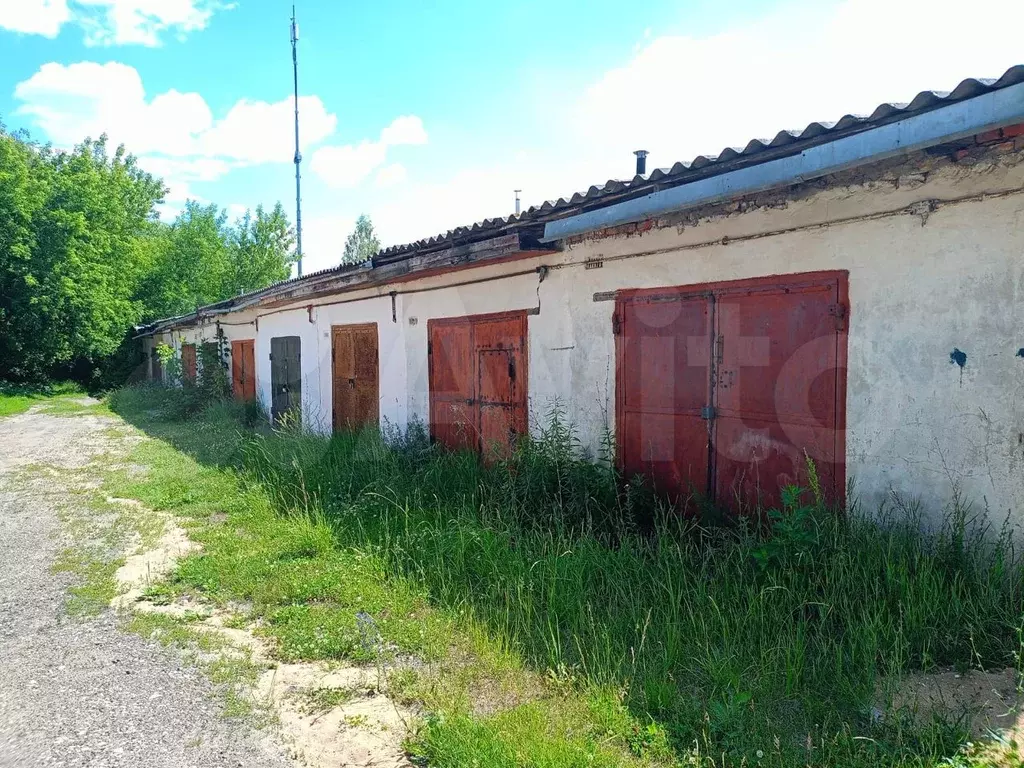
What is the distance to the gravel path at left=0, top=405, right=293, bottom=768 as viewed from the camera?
8.48ft

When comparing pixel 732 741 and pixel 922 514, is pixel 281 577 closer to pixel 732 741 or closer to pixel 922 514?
pixel 732 741

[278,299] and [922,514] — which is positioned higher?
[278,299]

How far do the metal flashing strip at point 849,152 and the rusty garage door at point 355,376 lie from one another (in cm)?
536

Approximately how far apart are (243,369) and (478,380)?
10.3 meters

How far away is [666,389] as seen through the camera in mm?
4879

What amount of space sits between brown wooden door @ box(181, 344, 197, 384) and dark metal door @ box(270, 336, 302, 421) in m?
6.92

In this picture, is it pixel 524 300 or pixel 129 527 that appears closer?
pixel 129 527

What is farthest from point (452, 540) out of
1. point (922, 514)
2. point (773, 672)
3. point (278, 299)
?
point (278, 299)

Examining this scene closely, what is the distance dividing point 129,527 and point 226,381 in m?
10.8

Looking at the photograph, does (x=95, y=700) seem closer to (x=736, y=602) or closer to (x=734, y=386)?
(x=736, y=602)

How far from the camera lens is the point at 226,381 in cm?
1598

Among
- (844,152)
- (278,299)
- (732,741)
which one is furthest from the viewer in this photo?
(278,299)

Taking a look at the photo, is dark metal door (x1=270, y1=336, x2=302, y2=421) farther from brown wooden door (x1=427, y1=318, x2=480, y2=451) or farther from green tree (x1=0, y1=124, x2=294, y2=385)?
green tree (x1=0, y1=124, x2=294, y2=385)

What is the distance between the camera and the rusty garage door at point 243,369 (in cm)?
1442
